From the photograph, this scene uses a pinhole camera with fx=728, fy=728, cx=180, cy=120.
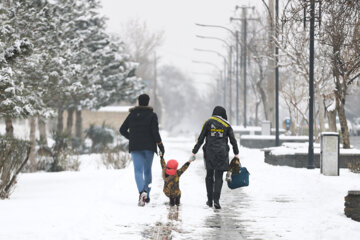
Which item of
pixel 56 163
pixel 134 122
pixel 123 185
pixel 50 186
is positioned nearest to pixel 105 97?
pixel 56 163

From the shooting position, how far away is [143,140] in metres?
12.7

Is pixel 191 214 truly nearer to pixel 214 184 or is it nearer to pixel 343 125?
pixel 214 184

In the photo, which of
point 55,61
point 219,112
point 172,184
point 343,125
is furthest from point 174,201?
point 55,61

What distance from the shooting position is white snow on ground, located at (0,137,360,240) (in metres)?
9.40

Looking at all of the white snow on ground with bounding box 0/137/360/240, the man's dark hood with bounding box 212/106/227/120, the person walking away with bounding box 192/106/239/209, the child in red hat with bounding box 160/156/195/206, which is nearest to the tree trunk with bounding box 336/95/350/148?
the white snow on ground with bounding box 0/137/360/240

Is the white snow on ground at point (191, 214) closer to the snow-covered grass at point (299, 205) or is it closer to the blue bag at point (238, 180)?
the snow-covered grass at point (299, 205)

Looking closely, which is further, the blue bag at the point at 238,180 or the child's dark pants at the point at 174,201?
the blue bag at the point at 238,180

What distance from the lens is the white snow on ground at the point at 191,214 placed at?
9.40m

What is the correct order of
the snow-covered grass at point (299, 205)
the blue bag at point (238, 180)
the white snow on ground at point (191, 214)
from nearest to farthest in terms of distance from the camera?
Answer: 1. the white snow on ground at point (191, 214)
2. the snow-covered grass at point (299, 205)
3. the blue bag at point (238, 180)

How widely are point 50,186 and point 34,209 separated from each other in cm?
860

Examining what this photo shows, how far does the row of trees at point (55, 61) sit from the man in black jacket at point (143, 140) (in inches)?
159

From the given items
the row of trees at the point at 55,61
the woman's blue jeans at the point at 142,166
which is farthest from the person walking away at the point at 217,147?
the row of trees at the point at 55,61

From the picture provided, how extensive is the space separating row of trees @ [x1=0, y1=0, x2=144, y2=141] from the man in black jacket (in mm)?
4035

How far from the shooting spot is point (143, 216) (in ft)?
36.9
